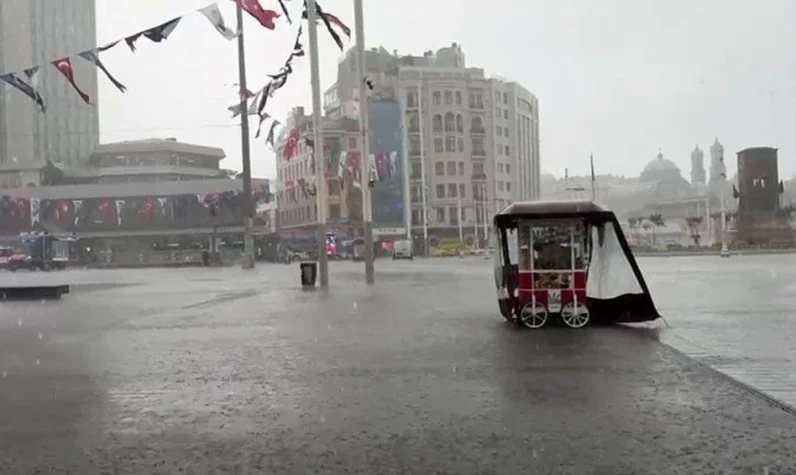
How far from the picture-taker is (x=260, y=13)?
66.6ft

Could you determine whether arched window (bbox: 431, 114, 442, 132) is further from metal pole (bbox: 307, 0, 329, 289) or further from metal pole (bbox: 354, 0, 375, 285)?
metal pole (bbox: 307, 0, 329, 289)

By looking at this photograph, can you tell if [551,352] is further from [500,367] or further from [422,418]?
[422,418]

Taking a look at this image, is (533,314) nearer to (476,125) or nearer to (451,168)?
(451,168)

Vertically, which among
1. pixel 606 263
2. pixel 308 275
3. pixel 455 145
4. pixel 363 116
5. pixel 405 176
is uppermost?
pixel 455 145

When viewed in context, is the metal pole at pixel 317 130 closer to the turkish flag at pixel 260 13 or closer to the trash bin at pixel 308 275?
the trash bin at pixel 308 275

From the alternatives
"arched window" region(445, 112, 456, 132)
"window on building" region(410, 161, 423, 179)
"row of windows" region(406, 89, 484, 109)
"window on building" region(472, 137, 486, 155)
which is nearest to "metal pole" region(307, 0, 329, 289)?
"window on building" region(410, 161, 423, 179)

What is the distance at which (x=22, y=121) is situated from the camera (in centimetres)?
7488

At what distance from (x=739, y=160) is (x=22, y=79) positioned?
53.2m

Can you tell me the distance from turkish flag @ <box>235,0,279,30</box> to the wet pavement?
7.99m

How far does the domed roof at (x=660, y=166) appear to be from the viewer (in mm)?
122244

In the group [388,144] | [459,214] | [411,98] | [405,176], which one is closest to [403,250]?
[405,176]

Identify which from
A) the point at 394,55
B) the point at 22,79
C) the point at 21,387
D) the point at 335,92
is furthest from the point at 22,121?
the point at 21,387

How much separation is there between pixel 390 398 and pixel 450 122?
9170cm

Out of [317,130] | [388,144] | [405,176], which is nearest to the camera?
[317,130]
